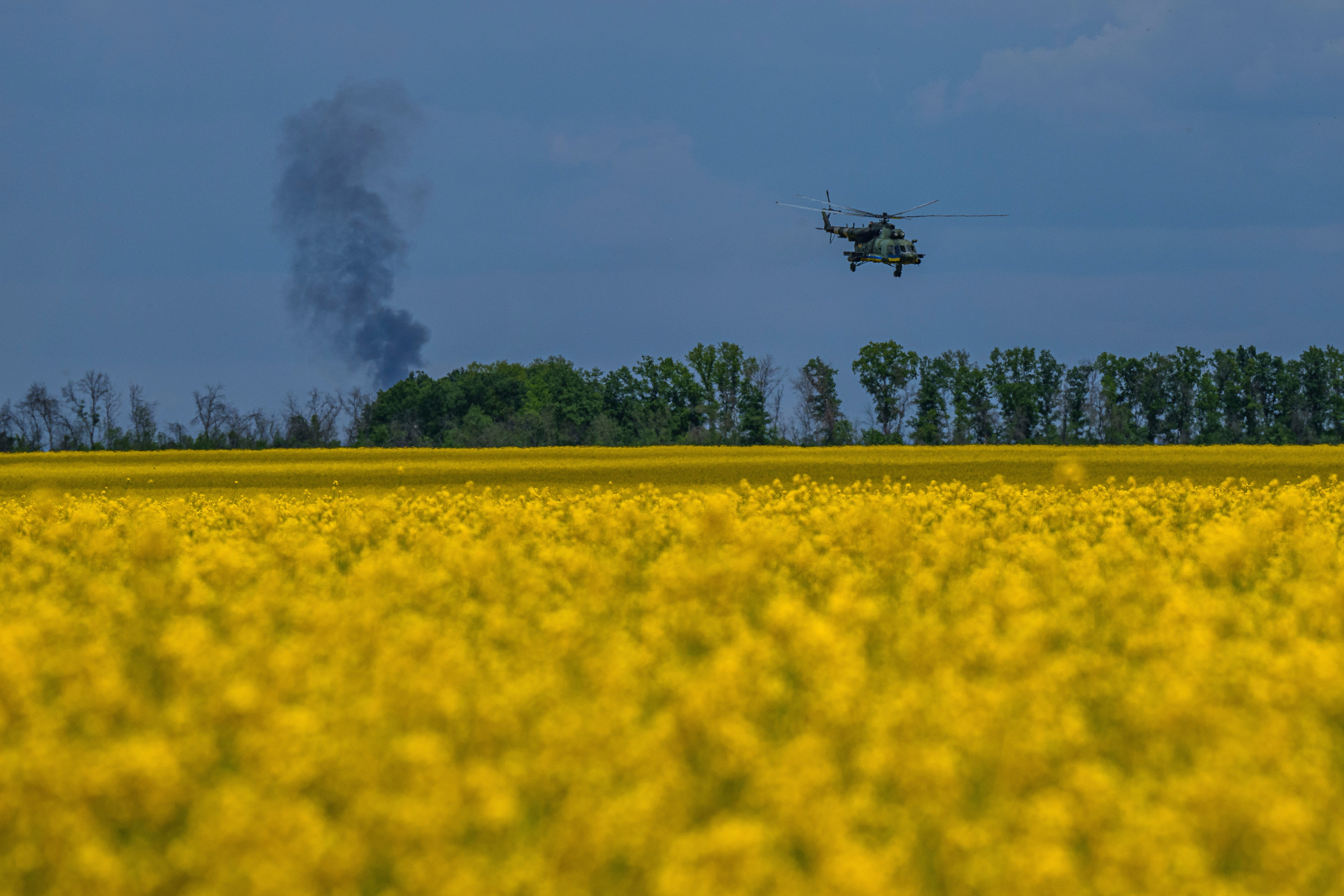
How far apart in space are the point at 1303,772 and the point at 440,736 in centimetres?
573

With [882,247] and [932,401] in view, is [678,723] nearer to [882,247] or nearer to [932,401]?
[882,247]

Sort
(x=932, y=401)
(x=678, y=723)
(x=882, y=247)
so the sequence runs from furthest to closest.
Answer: (x=932, y=401) < (x=882, y=247) < (x=678, y=723)

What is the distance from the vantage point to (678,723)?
8.08m

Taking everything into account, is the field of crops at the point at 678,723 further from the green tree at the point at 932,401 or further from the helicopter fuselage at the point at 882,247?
the green tree at the point at 932,401

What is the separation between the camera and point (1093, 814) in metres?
6.80

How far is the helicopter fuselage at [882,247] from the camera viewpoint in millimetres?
51219

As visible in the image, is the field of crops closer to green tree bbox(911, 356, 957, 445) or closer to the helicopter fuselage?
the helicopter fuselage

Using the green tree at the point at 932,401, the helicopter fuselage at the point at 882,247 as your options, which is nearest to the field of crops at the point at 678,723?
the helicopter fuselage at the point at 882,247

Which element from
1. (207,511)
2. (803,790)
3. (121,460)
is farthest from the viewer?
(121,460)

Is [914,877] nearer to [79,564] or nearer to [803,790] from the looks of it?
[803,790]

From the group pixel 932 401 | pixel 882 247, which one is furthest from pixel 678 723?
pixel 932 401

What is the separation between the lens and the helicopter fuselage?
51219 millimetres

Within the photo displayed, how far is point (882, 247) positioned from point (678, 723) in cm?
4547

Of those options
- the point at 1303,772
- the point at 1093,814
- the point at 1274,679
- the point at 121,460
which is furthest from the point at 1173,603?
the point at 121,460
